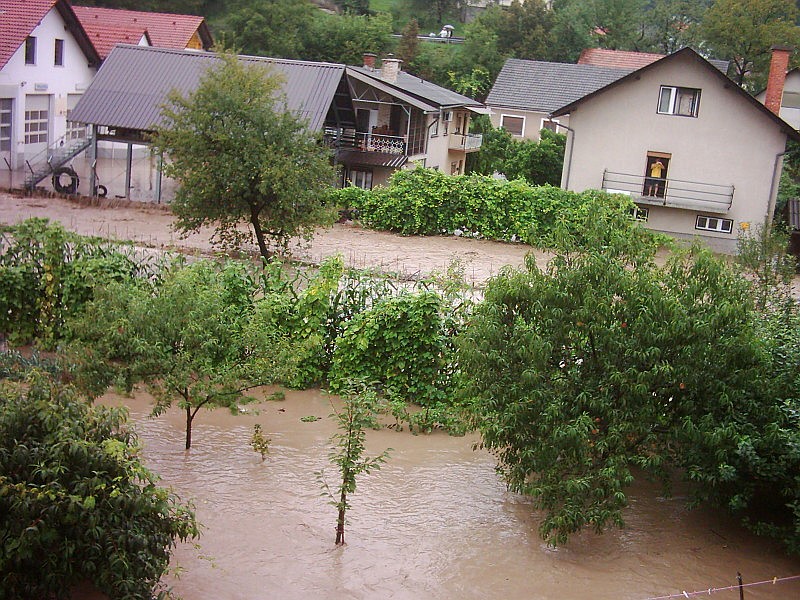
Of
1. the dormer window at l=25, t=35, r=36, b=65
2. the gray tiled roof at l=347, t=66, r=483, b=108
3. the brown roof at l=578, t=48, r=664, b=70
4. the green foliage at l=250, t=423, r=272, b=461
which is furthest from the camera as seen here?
the brown roof at l=578, t=48, r=664, b=70

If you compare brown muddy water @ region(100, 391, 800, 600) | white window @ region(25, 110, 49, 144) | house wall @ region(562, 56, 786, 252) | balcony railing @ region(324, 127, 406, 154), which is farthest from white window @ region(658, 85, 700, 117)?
white window @ region(25, 110, 49, 144)

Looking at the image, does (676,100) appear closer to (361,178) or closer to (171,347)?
(361,178)

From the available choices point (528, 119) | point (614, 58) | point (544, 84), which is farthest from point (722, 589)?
point (614, 58)

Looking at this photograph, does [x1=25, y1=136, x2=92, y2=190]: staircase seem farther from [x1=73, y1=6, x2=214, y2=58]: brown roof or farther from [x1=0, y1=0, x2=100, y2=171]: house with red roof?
[x1=73, y1=6, x2=214, y2=58]: brown roof

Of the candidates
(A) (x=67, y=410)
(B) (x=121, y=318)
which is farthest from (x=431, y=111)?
(A) (x=67, y=410)

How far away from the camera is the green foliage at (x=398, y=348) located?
48.2 ft

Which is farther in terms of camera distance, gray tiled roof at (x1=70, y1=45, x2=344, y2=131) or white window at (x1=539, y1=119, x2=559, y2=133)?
white window at (x1=539, y1=119, x2=559, y2=133)

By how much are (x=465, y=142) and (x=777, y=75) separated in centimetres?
1374

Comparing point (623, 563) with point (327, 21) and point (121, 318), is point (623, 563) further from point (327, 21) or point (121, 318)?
point (327, 21)

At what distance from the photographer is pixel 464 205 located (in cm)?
3102

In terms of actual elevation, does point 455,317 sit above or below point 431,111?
below

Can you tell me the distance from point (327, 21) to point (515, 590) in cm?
5761

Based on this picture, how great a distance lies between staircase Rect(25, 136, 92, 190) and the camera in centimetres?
3259

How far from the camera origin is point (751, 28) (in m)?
53.0
